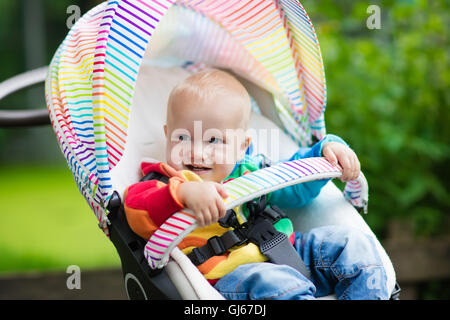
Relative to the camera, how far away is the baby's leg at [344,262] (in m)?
1.25

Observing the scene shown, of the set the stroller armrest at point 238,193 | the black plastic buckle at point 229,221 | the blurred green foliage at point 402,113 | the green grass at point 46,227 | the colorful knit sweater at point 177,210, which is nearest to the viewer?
the stroller armrest at point 238,193

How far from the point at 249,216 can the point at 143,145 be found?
1.45 feet

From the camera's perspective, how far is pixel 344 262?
1.30m

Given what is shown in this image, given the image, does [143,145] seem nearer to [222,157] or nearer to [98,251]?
[222,157]

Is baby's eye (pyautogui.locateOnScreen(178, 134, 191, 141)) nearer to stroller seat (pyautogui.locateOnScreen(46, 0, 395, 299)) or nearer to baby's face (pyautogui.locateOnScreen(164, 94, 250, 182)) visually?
baby's face (pyautogui.locateOnScreen(164, 94, 250, 182))

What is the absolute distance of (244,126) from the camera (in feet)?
4.93

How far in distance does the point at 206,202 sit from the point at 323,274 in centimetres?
44

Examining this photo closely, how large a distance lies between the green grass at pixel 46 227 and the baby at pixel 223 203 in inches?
69.4

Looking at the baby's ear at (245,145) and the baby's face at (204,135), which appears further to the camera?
the baby's ear at (245,145)

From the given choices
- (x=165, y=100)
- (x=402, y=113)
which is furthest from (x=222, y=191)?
(x=402, y=113)

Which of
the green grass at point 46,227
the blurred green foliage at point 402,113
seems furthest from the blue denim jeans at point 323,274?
the green grass at point 46,227

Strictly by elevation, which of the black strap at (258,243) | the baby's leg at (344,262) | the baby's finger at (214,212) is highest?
the baby's finger at (214,212)

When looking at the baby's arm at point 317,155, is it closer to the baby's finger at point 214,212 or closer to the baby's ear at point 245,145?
the baby's ear at point 245,145

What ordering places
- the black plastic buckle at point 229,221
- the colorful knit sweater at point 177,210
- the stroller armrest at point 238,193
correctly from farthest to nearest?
1. the black plastic buckle at point 229,221
2. the colorful knit sweater at point 177,210
3. the stroller armrest at point 238,193
